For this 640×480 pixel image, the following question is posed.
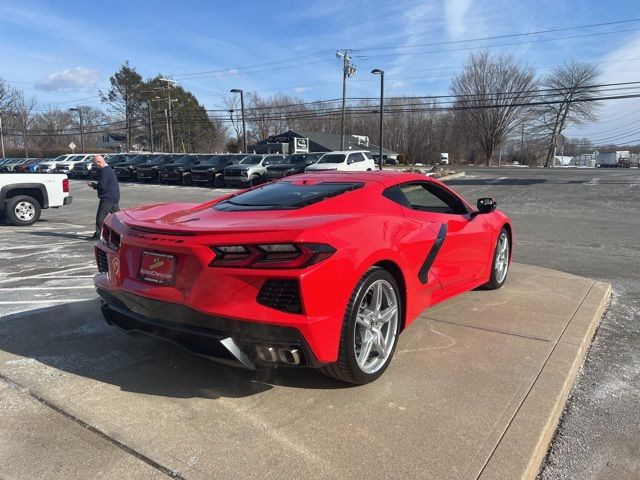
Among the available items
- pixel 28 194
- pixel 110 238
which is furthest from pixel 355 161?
pixel 110 238

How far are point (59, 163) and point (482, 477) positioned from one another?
42810 mm

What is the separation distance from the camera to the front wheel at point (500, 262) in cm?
511

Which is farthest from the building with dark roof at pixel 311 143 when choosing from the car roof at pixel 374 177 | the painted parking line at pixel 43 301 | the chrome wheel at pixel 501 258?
the car roof at pixel 374 177

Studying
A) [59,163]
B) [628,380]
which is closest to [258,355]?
[628,380]

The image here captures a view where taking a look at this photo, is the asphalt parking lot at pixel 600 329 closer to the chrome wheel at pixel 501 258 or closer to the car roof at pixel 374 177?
the chrome wheel at pixel 501 258

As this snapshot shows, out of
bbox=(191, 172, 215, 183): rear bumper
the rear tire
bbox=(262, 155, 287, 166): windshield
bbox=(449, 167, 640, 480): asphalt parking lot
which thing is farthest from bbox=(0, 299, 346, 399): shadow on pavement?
bbox=(191, 172, 215, 183): rear bumper

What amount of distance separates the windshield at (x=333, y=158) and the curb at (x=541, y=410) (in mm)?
21935

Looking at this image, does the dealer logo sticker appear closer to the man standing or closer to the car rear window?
the car rear window

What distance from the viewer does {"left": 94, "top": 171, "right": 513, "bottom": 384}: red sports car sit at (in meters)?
2.64

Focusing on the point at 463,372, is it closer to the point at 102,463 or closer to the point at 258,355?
the point at 258,355

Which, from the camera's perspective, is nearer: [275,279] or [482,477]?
[482,477]

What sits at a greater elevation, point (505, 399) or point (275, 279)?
point (275, 279)

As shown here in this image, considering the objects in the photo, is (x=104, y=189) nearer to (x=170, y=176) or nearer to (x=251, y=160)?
(x=251, y=160)

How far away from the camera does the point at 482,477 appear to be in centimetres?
225
